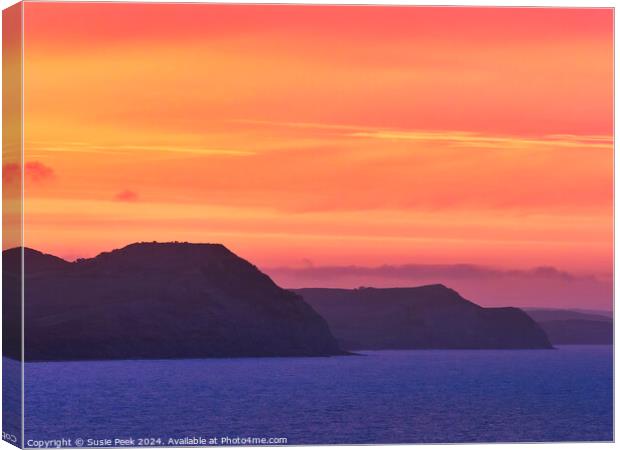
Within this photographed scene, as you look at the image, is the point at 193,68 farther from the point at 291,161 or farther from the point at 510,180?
the point at 510,180

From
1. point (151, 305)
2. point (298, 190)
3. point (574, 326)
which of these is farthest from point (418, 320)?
point (151, 305)

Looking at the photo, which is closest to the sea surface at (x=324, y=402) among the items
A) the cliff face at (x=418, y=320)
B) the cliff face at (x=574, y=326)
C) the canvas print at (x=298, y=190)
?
the canvas print at (x=298, y=190)

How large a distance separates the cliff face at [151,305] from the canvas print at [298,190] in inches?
6.8

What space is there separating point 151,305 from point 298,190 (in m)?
5.89

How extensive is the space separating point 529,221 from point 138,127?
11313 millimetres

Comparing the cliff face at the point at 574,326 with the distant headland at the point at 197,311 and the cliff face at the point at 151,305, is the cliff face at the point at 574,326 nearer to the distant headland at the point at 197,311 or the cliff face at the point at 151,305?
the distant headland at the point at 197,311

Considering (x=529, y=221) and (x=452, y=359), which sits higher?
(x=529, y=221)

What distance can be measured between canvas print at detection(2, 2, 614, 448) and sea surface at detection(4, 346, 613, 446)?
0.32ft

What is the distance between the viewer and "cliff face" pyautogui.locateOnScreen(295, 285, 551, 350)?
152 feet

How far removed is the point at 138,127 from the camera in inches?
1640

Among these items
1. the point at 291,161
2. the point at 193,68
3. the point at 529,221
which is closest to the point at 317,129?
the point at 291,161

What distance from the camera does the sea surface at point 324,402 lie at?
135 ft

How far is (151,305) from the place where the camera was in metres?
44.9

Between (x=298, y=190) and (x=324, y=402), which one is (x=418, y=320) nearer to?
(x=324, y=402)
